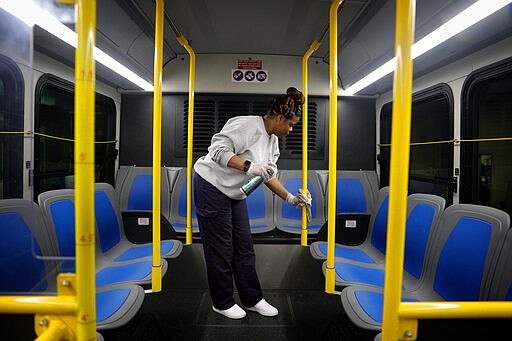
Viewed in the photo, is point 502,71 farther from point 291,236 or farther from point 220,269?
point 220,269

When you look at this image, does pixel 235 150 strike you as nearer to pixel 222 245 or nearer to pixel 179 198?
pixel 222 245

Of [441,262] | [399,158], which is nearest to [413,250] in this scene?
[441,262]

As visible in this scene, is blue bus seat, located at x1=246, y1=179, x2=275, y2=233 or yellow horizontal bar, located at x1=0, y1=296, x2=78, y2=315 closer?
yellow horizontal bar, located at x1=0, y1=296, x2=78, y2=315

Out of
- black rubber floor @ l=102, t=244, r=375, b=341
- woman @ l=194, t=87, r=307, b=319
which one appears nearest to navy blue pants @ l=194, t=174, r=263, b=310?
woman @ l=194, t=87, r=307, b=319

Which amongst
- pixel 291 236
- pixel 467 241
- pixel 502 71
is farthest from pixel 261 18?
pixel 467 241

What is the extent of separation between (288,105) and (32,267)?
5.69 feet

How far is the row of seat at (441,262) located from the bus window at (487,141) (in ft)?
2.13

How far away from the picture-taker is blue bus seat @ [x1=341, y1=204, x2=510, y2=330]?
162 cm

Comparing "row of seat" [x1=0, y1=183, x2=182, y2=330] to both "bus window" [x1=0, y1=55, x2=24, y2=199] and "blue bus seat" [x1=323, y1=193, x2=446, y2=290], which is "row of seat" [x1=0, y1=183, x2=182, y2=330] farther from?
"blue bus seat" [x1=323, y1=193, x2=446, y2=290]

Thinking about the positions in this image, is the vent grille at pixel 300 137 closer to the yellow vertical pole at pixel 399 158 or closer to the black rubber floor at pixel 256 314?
the black rubber floor at pixel 256 314

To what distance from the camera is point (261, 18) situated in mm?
2949

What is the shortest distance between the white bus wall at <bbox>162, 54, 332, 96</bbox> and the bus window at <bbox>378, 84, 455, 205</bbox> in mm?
1429

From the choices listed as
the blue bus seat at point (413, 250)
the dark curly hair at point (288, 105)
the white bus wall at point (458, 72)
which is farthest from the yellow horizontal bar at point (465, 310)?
the white bus wall at point (458, 72)

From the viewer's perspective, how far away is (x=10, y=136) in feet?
5.65
